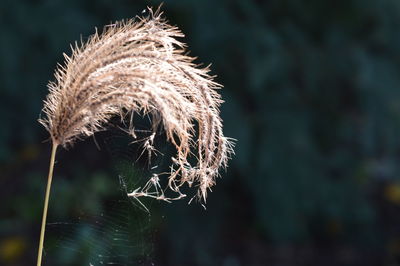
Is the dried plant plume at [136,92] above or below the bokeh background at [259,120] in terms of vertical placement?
below

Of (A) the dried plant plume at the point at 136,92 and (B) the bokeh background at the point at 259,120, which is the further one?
(B) the bokeh background at the point at 259,120

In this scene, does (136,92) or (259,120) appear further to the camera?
(259,120)

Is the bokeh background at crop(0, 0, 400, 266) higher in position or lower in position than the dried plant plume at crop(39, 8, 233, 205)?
higher

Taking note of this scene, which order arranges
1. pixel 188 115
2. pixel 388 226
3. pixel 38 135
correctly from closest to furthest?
pixel 188 115
pixel 38 135
pixel 388 226

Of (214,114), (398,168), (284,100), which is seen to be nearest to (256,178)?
(284,100)

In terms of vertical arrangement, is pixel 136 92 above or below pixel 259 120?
below

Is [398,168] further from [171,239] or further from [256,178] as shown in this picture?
[171,239]

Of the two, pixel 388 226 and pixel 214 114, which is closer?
pixel 214 114

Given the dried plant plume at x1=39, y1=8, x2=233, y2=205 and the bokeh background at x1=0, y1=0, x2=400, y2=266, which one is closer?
the dried plant plume at x1=39, y1=8, x2=233, y2=205
